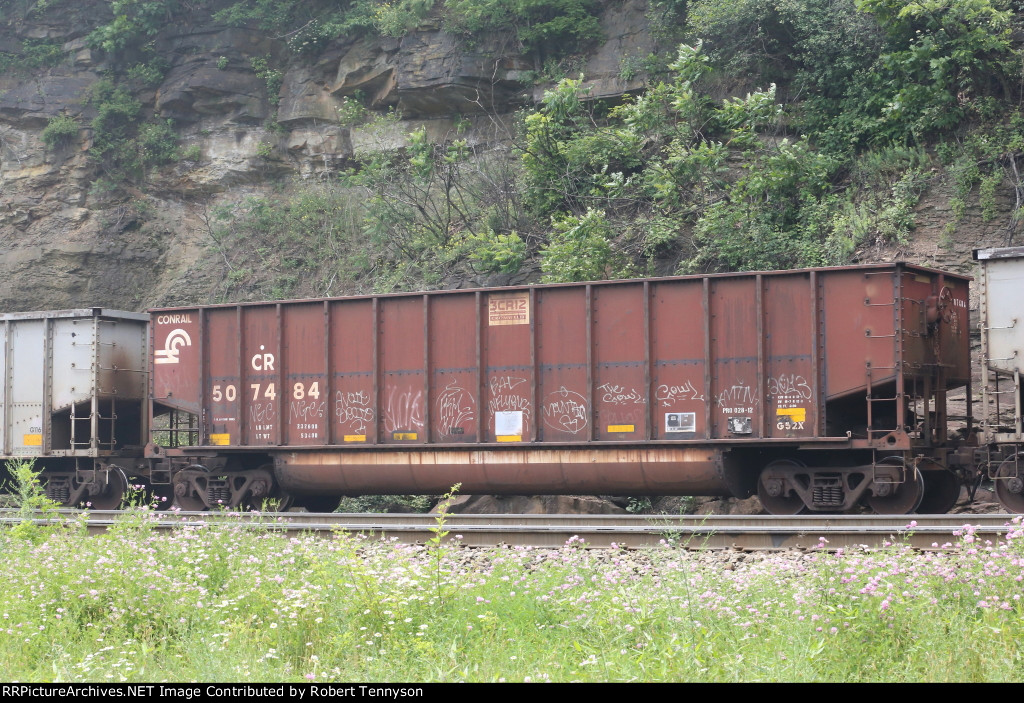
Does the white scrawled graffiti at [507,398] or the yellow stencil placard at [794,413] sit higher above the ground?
the white scrawled graffiti at [507,398]

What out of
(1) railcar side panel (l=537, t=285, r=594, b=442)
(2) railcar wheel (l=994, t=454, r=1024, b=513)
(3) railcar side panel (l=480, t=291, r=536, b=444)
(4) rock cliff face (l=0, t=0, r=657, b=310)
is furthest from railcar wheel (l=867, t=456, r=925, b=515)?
(4) rock cliff face (l=0, t=0, r=657, b=310)

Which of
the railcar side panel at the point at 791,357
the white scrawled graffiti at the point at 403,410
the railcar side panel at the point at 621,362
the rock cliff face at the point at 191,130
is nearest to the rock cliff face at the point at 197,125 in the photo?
the rock cliff face at the point at 191,130

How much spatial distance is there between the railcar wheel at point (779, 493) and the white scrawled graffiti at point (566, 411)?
2.53 meters

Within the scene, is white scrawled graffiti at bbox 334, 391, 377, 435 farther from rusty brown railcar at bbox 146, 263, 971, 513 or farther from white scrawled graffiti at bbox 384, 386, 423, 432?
white scrawled graffiti at bbox 384, 386, 423, 432

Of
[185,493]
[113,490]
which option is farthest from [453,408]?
[113,490]

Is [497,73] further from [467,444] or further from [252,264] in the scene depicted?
[467,444]

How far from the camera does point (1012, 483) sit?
1180 centimetres

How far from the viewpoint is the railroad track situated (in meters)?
9.48

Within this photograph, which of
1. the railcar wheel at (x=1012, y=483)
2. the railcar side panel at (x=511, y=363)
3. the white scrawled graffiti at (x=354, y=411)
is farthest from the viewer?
the white scrawled graffiti at (x=354, y=411)

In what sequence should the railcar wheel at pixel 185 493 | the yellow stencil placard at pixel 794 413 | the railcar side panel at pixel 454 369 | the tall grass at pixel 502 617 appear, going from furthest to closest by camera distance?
the railcar wheel at pixel 185 493 < the railcar side panel at pixel 454 369 < the yellow stencil placard at pixel 794 413 < the tall grass at pixel 502 617

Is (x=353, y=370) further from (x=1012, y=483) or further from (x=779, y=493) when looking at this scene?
(x=1012, y=483)

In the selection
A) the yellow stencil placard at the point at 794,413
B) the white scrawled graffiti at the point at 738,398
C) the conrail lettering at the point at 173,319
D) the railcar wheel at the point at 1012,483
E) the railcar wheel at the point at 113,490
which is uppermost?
the conrail lettering at the point at 173,319

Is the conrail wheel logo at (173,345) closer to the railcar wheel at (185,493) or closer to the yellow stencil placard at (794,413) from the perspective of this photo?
the railcar wheel at (185,493)

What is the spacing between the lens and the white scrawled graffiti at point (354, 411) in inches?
580
